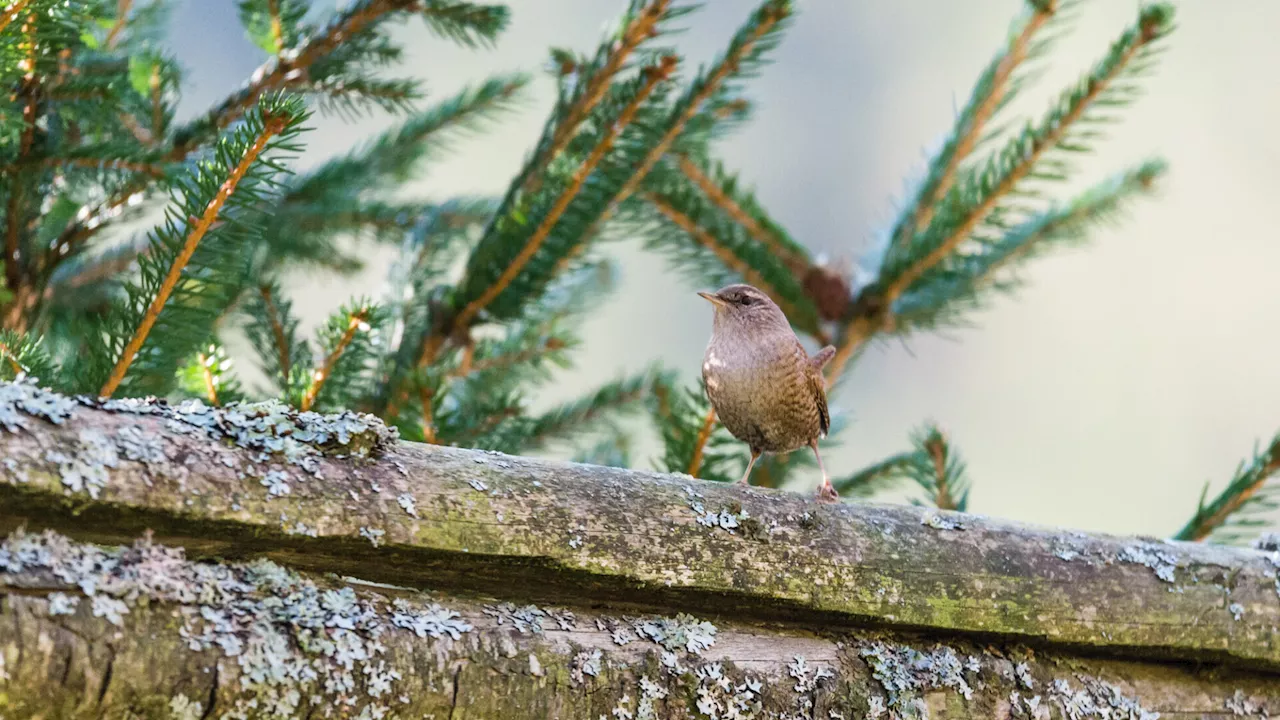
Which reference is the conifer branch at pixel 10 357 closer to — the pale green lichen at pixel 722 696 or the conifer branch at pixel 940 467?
the pale green lichen at pixel 722 696

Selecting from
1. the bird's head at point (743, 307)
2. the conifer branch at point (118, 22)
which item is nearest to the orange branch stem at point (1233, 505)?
the bird's head at point (743, 307)

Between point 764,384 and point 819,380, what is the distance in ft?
Answer: 0.64

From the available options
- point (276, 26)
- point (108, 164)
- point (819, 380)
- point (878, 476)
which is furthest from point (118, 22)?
point (878, 476)

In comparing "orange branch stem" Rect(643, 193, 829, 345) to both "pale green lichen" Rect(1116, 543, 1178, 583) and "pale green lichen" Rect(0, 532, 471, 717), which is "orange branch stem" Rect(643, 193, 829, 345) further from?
"pale green lichen" Rect(0, 532, 471, 717)

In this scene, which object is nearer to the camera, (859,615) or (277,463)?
(277,463)

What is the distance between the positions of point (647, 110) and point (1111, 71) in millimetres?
1068

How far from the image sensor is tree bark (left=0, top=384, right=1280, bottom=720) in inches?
38.4

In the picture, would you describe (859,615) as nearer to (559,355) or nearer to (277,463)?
(277,463)

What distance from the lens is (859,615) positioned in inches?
53.1

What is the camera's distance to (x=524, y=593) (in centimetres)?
124

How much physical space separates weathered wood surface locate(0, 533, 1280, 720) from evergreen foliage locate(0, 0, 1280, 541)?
0.55 meters

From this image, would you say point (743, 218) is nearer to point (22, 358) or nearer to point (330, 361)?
point (330, 361)

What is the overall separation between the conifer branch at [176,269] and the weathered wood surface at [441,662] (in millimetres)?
515

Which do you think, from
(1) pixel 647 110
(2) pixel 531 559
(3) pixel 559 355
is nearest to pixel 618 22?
(1) pixel 647 110
